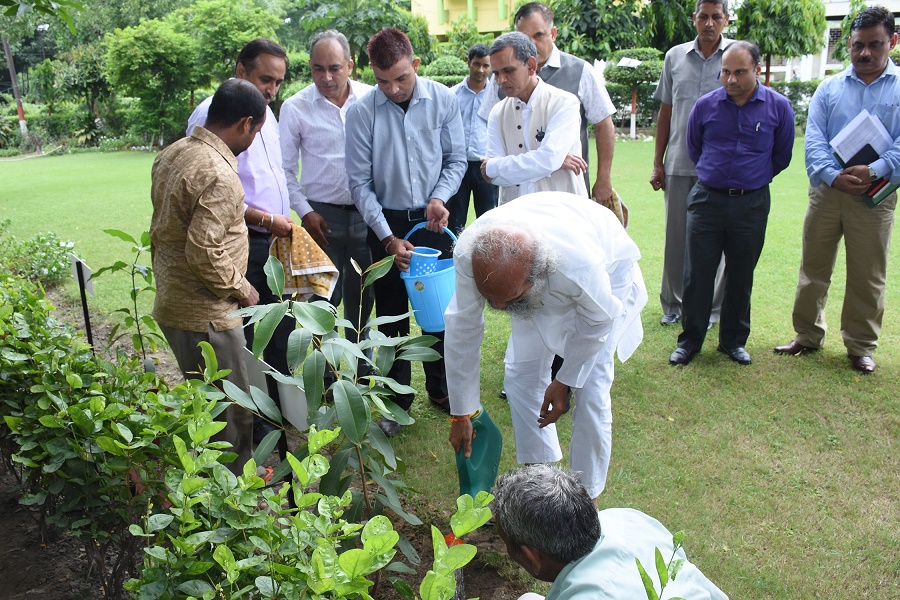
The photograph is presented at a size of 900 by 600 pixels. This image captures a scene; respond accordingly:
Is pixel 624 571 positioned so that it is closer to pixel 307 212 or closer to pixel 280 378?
pixel 280 378

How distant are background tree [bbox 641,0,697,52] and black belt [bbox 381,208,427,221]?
17.5 metres

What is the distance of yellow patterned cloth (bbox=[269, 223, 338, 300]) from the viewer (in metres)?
3.73

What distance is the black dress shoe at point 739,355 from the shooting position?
15.8 ft

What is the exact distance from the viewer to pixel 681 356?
4855 mm

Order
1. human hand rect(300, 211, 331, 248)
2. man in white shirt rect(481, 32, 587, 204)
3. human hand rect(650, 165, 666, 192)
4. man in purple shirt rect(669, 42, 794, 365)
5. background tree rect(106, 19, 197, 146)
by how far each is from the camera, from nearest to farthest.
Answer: man in white shirt rect(481, 32, 587, 204)
human hand rect(300, 211, 331, 248)
man in purple shirt rect(669, 42, 794, 365)
human hand rect(650, 165, 666, 192)
background tree rect(106, 19, 197, 146)

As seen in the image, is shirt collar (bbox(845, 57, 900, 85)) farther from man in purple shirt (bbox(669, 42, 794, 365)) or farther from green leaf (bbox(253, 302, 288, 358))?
green leaf (bbox(253, 302, 288, 358))

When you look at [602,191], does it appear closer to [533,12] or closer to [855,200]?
[533,12]

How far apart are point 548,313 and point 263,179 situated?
70.3 inches

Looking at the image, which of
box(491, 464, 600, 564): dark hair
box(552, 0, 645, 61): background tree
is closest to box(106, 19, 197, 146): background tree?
box(552, 0, 645, 61): background tree

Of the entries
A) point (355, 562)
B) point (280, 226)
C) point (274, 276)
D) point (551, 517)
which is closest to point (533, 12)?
Result: point (280, 226)

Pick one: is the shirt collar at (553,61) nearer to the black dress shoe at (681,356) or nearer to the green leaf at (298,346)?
the black dress shoe at (681,356)

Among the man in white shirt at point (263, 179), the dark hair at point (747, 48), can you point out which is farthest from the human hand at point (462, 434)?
the dark hair at point (747, 48)

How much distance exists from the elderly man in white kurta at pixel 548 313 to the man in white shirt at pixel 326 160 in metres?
1.52

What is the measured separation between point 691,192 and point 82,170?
1760 cm
